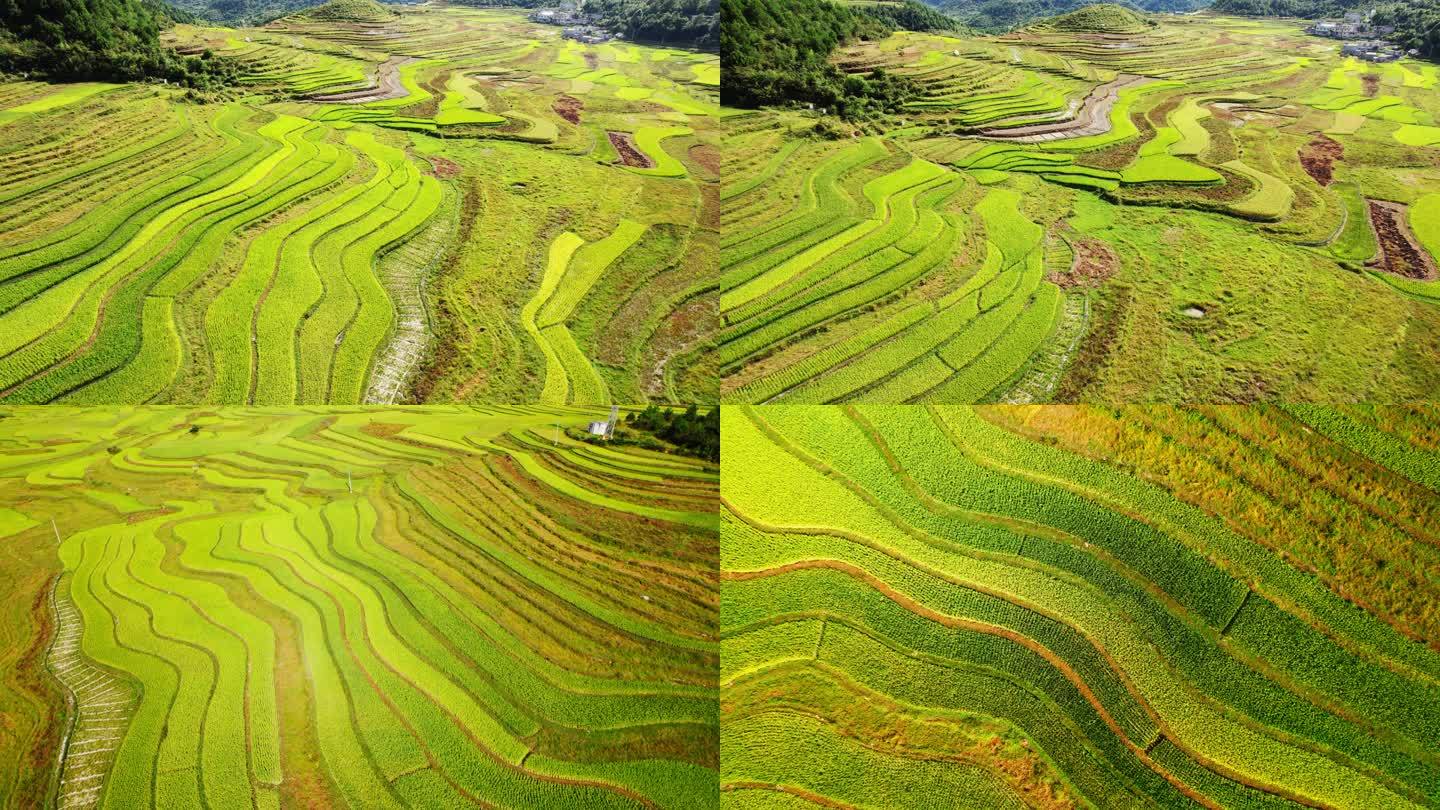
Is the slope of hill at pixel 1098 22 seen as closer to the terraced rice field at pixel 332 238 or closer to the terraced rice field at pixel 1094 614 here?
the terraced rice field at pixel 332 238

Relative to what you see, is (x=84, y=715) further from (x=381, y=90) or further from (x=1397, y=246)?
(x=1397, y=246)

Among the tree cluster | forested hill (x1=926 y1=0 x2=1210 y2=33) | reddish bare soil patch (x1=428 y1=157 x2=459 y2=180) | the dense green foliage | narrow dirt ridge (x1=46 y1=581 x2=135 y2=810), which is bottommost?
narrow dirt ridge (x1=46 y1=581 x2=135 y2=810)

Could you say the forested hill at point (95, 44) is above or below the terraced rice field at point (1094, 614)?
above

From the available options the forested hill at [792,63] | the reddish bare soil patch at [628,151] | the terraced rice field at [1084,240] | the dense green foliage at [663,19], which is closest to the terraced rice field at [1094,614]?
the terraced rice field at [1084,240]

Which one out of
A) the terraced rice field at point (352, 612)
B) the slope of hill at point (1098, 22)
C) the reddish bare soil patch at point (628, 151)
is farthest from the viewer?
the slope of hill at point (1098, 22)

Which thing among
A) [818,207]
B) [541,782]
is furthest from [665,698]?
[818,207]

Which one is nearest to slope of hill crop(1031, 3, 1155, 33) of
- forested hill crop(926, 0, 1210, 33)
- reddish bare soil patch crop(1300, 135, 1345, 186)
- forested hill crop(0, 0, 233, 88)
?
forested hill crop(926, 0, 1210, 33)

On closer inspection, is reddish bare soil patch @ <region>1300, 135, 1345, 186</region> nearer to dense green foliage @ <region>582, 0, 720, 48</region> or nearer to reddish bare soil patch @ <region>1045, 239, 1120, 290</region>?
reddish bare soil patch @ <region>1045, 239, 1120, 290</region>
